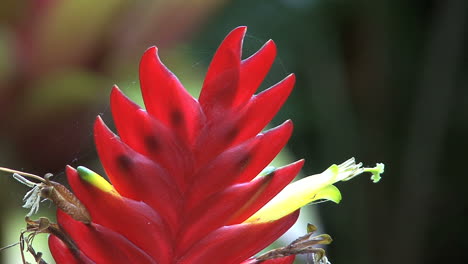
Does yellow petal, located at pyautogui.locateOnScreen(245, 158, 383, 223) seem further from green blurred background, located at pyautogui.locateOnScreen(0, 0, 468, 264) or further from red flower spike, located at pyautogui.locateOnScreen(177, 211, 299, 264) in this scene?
green blurred background, located at pyautogui.locateOnScreen(0, 0, 468, 264)

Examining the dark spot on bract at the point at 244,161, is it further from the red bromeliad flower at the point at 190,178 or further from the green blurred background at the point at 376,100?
the green blurred background at the point at 376,100

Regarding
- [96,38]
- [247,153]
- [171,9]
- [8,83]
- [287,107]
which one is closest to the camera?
[247,153]

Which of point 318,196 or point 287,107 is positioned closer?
point 318,196

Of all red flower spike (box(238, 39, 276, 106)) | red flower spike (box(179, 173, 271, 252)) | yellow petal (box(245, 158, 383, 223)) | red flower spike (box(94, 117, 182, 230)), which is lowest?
yellow petal (box(245, 158, 383, 223))

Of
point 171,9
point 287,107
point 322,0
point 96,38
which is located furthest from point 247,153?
point 322,0

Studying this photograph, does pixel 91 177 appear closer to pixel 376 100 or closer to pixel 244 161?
pixel 244 161

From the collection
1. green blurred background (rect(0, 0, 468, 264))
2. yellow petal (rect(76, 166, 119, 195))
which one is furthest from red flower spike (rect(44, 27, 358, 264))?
green blurred background (rect(0, 0, 468, 264))

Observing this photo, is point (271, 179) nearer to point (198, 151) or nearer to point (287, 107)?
point (198, 151)

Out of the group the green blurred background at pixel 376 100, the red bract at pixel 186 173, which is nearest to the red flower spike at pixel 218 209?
the red bract at pixel 186 173
